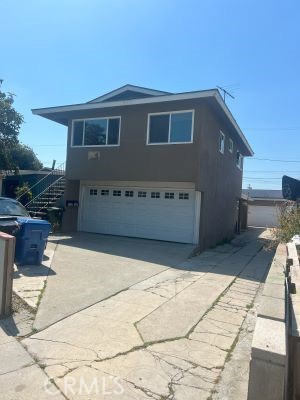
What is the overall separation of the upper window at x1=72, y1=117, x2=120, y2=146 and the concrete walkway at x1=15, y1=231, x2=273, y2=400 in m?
8.29

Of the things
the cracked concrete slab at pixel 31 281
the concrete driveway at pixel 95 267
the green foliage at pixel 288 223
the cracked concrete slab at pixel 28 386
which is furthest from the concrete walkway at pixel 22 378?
the green foliage at pixel 288 223

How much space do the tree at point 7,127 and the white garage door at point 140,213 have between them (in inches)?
225

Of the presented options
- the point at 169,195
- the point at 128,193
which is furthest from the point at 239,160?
the point at 128,193

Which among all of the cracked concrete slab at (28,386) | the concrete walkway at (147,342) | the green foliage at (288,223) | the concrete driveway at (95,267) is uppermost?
the green foliage at (288,223)

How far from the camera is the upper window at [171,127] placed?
12734 millimetres

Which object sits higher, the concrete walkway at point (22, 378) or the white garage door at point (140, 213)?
the white garage door at point (140, 213)

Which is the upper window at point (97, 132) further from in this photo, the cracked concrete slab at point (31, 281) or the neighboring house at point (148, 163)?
the cracked concrete slab at point (31, 281)

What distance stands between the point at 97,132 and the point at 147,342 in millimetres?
11662

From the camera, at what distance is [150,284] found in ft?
24.5

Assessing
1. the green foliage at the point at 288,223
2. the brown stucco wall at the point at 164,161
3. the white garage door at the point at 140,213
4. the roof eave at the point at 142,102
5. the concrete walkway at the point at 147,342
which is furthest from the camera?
the white garage door at the point at 140,213

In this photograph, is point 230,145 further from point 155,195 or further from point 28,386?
point 28,386

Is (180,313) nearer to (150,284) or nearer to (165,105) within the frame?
(150,284)

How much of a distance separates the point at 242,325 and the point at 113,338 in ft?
6.77

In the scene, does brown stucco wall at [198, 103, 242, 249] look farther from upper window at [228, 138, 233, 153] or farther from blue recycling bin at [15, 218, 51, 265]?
blue recycling bin at [15, 218, 51, 265]
